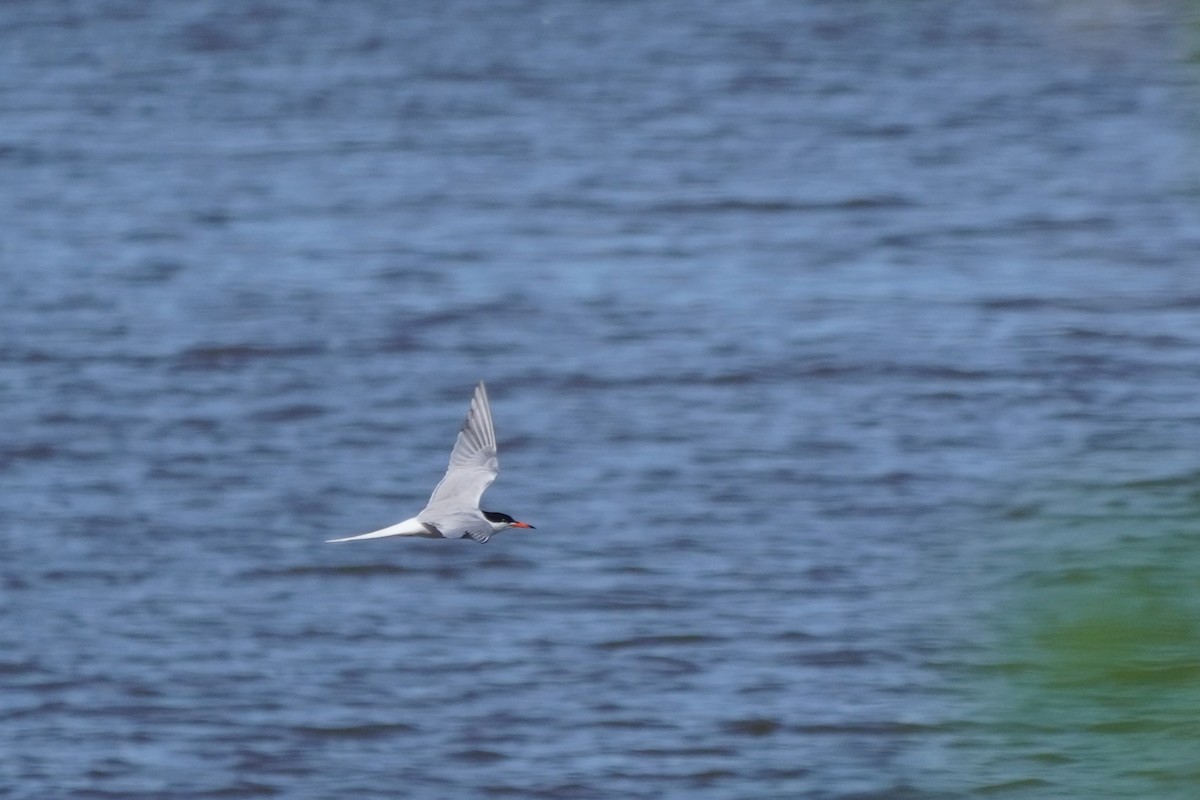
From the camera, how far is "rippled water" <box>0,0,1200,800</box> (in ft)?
7.50

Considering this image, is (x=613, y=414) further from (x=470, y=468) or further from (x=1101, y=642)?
(x=1101, y=642)

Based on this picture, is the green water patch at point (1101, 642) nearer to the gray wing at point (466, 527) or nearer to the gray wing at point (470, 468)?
the gray wing at point (466, 527)

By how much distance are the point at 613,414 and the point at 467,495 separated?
18.9 feet

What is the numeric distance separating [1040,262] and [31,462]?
7.28 metres

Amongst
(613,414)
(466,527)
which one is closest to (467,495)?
(466,527)

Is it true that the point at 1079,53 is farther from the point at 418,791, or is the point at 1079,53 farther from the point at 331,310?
the point at 331,310

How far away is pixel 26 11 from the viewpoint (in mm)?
25047

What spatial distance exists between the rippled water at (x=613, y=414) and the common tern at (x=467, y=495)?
5.17 ft

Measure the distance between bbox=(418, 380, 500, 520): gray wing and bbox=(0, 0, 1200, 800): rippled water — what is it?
5.58ft

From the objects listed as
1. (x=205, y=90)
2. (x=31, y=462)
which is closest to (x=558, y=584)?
(x=31, y=462)

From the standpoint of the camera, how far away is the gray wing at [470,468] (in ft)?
21.6

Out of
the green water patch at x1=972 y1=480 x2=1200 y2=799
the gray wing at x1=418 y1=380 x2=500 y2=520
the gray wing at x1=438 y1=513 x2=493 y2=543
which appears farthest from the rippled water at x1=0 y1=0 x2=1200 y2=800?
the gray wing at x1=418 y1=380 x2=500 y2=520

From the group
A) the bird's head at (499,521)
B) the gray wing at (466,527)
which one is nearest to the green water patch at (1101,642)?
the gray wing at (466,527)

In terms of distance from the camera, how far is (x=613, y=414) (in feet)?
40.5
